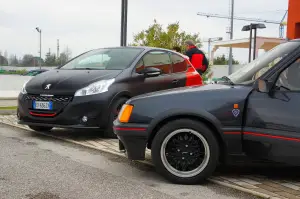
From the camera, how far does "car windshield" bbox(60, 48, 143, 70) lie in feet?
23.2

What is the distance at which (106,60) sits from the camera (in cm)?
726

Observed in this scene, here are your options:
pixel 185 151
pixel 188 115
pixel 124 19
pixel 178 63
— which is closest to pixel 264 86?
pixel 188 115

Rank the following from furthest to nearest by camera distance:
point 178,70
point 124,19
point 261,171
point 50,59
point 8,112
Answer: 1. point 50,59
2. point 124,19
3. point 8,112
4. point 178,70
5. point 261,171

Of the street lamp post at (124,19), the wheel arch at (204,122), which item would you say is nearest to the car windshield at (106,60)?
the wheel arch at (204,122)

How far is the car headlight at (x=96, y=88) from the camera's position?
628 cm

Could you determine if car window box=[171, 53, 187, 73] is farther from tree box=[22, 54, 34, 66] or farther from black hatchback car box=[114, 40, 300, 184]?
tree box=[22, 54, 34, 66]

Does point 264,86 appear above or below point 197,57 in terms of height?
below

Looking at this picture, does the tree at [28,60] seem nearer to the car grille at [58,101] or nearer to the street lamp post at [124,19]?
the street lamp post at [124,19]

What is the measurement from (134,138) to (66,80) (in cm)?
256

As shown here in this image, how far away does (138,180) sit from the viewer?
436cm

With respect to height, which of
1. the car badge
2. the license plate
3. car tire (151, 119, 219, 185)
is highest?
the car badge

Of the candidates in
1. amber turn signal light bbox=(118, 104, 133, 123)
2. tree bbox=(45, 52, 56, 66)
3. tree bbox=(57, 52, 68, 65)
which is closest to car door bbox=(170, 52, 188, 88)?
amber turn signal light bbox=(118, 104, 133, 123)

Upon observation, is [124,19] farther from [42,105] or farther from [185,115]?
[185,115]

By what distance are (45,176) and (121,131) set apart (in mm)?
934
